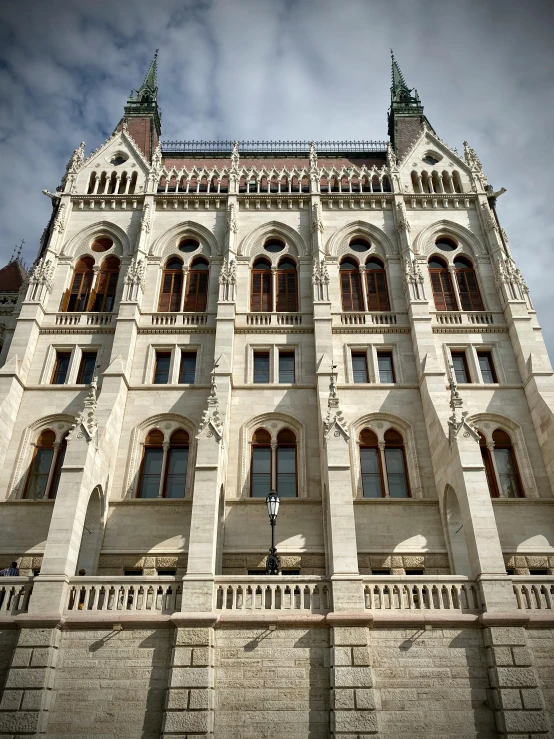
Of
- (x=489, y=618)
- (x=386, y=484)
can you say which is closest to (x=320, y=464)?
(x=386, y=484)

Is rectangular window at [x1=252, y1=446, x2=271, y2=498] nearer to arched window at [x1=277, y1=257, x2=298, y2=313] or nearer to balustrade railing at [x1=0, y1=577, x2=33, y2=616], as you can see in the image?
arched window at [x1=277, y1=257, x2=298, y2=313]

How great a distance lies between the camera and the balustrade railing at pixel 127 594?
16.6 m

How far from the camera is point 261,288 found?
94.6 ft

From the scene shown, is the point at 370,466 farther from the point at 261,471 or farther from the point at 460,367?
the point at 460,367

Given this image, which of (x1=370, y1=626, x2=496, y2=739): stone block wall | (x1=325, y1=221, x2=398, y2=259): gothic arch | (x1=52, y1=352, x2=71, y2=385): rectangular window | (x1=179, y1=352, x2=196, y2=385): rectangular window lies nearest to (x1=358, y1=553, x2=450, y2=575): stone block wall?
(x1=370, y1=626, x2=496, y2=739): stone block wall

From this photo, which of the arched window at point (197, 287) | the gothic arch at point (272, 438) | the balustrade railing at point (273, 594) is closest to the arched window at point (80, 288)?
the arched window at point (197, 287)

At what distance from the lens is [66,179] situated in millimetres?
32469

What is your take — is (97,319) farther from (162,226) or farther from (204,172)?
(204,172)

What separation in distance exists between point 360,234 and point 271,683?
73.6 ft

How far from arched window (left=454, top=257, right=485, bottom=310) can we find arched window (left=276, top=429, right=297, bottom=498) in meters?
11.4

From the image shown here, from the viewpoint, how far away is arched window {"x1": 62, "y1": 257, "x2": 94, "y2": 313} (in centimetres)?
2836

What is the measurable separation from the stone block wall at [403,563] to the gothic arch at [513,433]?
4777 millimetres

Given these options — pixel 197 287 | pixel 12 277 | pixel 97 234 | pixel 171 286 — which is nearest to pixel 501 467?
pixel 197 287

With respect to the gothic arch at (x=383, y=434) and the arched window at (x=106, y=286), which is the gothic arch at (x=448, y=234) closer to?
the gothic arch at (x=383, y=434)
